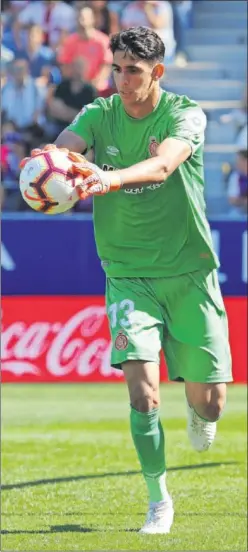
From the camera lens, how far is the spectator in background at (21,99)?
47.1 feet

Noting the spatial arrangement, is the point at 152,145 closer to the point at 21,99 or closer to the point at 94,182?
the point at 94,182

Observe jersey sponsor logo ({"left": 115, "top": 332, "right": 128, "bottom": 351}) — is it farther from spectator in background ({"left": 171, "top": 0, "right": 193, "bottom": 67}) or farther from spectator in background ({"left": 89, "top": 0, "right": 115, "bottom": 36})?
spectator in background ({"left": 171, "top": 0, "right": 193, "bottom": 67})

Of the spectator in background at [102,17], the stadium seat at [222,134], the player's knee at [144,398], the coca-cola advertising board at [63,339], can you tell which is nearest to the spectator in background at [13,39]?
the spectator in background at [102,17]

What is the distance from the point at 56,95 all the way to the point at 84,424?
4766 mm

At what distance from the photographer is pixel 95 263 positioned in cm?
1241

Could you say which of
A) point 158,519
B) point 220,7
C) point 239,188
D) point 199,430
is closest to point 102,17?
point 220,7

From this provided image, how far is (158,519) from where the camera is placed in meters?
6.12

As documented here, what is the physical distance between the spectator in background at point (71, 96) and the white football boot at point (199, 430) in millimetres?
7672

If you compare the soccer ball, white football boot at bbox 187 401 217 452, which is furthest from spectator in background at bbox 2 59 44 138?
the soccer ball

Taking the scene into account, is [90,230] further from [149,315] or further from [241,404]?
[149,315]

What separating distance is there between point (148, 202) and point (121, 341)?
27.6 inches

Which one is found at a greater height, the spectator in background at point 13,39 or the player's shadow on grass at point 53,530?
the spectator in background at point 13,39

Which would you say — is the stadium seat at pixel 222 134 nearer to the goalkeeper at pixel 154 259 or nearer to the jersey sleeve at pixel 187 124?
the goalkeeper at pixel 154 259

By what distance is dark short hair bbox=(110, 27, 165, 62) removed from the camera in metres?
5.66
